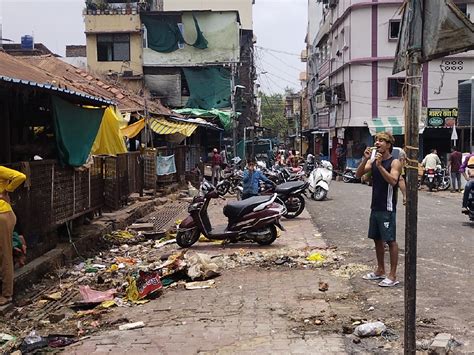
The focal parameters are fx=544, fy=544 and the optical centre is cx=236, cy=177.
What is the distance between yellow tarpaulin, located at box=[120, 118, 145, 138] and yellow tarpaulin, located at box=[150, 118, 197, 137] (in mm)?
1138

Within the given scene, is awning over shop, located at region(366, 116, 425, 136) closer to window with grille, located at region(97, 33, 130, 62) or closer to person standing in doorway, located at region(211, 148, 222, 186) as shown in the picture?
person standing in doorway, located at region(211, 148, 222, 186)

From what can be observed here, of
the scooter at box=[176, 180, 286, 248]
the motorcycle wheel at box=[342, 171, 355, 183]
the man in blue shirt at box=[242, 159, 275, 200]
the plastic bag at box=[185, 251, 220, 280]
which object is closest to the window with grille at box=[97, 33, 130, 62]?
the motorcycle wheel at box=[342, 171, 355, 183]

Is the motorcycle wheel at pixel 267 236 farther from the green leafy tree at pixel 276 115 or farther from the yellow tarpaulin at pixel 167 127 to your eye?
the green leafy tree at pixel 276 115

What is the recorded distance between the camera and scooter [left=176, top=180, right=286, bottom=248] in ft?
31.3

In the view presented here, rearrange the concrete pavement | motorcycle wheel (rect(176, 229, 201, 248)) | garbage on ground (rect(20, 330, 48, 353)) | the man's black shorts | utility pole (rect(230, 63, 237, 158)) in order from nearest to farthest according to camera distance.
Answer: the concrete pavement
garbage on ground (rect(20, 330, 48, 353))
the man's black shorts
motorcycle wheel (rect(176, 229, 201, 248))
utility pole (rect(230, 63, 237, 158))

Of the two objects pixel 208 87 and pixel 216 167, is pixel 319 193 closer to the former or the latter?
pixel 216 167

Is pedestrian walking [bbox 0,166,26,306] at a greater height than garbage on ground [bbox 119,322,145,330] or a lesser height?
greater

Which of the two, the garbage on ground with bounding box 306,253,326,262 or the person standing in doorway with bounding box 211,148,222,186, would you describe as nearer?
the garbage on ground with bounding box 306,253,326,262

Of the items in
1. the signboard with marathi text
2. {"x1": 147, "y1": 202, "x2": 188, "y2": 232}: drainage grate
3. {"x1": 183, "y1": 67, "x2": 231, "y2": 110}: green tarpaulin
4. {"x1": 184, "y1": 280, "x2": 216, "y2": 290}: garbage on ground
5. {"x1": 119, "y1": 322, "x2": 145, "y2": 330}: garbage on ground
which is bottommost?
{"x1": 147, "y1": 202, "x2": 188, "y2": 232}: drainage grate

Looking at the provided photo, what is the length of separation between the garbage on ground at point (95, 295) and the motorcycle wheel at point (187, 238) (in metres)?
2.84

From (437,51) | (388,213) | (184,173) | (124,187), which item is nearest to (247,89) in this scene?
(184,173)

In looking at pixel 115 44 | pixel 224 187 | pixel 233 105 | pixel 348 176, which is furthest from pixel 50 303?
pixel 115 44

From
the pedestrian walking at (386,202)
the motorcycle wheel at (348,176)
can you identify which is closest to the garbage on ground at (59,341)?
the pedestrian walking at (386,202)

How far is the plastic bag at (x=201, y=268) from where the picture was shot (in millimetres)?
7277
